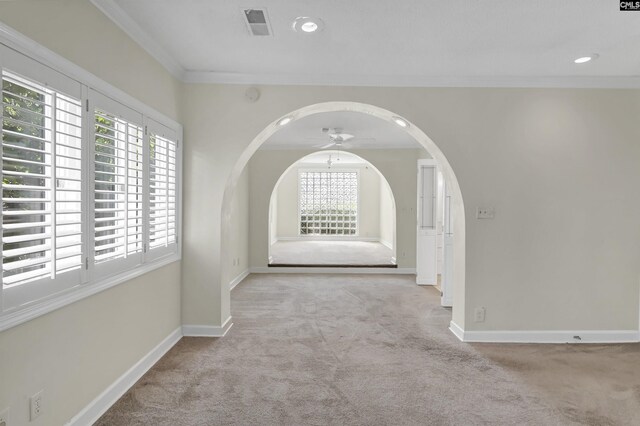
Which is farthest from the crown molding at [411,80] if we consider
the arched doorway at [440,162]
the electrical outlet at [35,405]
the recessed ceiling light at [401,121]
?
the electrical outlet at [35,405]

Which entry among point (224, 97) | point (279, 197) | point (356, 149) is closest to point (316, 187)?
point (279, 197)

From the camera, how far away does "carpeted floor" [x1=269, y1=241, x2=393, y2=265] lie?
7.95 metres

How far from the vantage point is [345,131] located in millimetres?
5859

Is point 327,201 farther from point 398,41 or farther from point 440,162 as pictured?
point 398,41

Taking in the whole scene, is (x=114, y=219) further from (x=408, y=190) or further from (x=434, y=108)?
(x=408, y=190)

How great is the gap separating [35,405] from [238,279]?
440 centimetres

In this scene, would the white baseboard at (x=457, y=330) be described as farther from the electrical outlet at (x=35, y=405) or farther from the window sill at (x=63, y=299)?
the electrical outlet at (x=35, y=405)

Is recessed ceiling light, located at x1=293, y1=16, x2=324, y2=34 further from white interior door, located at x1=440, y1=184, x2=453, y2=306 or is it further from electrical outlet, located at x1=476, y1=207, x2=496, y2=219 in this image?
white interior door, located at x1=440, y1=184, x2=453, y2=306

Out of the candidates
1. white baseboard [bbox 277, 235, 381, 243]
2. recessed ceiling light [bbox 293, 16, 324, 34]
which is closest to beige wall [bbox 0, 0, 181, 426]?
recessed ceiling light [bbox 293, 16, 324, 34]

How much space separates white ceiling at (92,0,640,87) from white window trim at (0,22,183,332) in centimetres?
49

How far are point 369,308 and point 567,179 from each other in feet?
8.70

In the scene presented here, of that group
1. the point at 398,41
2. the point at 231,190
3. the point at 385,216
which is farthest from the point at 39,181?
the point at 385,216

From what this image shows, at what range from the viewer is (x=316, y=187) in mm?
12719

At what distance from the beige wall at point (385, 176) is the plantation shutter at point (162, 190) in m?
3.57
